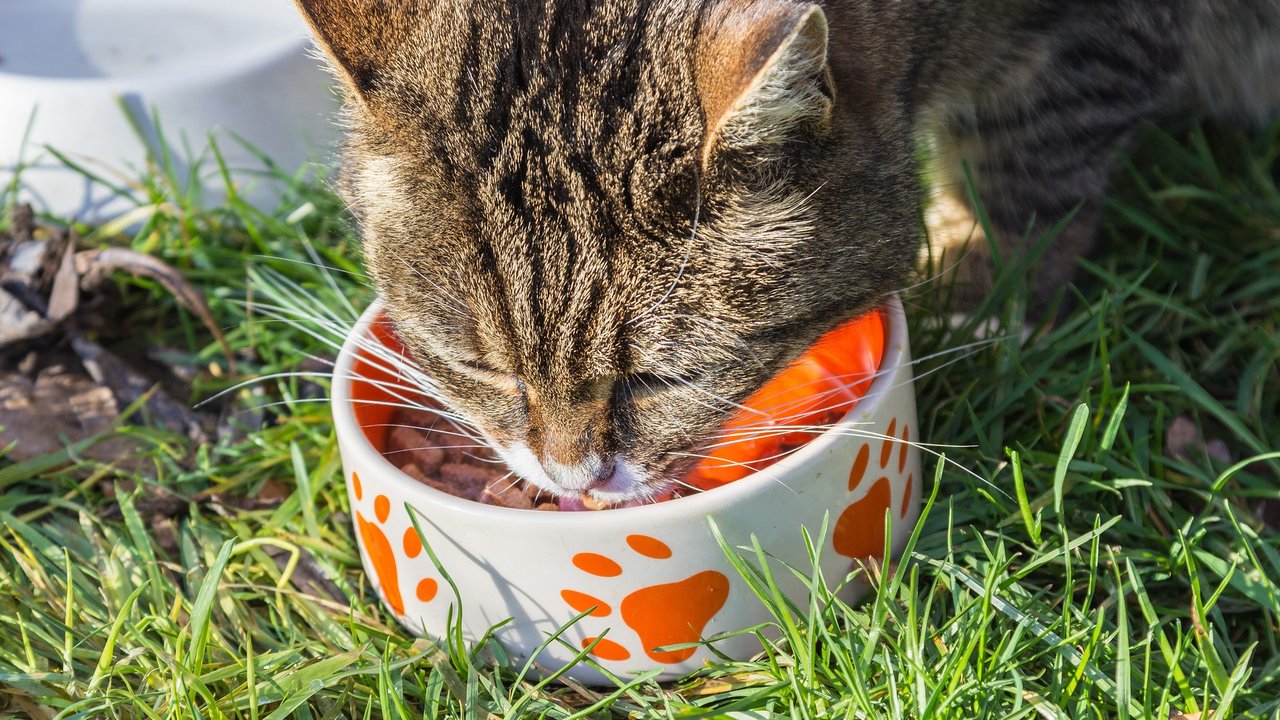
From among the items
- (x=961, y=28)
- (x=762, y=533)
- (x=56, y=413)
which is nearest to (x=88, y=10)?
(x=56, y=413)

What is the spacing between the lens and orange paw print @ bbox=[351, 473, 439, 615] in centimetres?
157

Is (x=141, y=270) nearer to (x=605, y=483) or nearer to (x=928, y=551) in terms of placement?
(x=605, y=483)

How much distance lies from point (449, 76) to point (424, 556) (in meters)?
0.65

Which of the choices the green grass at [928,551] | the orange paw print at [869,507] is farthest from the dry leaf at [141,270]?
the orange paw print at [869,507]

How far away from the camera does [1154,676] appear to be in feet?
5.08

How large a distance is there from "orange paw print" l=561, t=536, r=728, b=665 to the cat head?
167mm

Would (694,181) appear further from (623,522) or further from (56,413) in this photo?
(56,413)

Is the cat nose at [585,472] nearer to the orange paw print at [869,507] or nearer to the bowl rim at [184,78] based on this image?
the orange paw print at [869,507]

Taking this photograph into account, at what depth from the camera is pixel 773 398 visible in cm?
179

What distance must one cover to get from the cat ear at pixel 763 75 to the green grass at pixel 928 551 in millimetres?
562

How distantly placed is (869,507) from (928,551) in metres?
0.22

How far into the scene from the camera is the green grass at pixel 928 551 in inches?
58.9

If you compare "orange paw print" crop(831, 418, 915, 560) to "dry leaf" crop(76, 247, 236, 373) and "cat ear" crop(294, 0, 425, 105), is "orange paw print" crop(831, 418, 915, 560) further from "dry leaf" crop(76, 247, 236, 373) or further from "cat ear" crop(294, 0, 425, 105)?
"dry leaf" crop(76, 247, 236, 373)

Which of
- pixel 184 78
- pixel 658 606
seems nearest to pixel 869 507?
pixel 658 606
